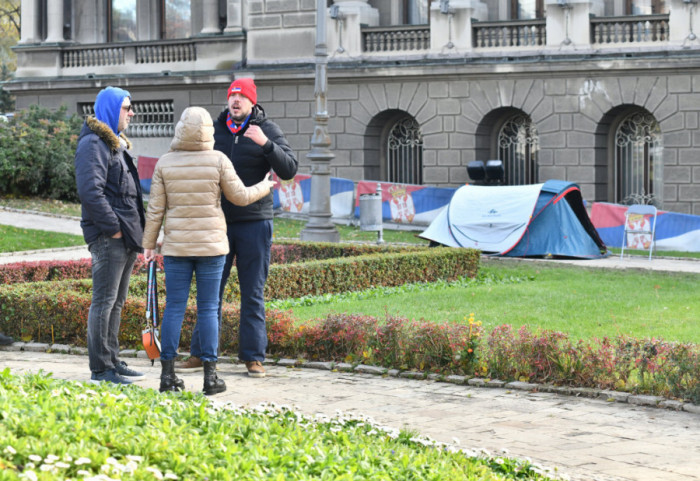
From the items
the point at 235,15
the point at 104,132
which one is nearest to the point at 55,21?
the point at 235,15

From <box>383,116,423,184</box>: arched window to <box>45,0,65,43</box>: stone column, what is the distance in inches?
436

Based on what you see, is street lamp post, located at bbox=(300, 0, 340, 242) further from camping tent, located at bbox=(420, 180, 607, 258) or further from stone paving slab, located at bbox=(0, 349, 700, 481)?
stone paving slab, located at bbox=(0, 349, 700, 481)

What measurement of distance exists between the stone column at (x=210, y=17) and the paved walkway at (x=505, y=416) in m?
24.9

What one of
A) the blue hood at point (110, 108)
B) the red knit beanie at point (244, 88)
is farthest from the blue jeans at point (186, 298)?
the red knit beanie at point (244, 88)

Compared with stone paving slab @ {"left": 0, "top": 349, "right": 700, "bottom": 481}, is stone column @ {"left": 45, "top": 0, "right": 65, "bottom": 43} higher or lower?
higher

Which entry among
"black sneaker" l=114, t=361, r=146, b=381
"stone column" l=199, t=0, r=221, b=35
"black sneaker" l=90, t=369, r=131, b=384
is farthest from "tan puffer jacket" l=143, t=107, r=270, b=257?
"stone column" l=199, t=0, r=221, b=35

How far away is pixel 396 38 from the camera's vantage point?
104ft

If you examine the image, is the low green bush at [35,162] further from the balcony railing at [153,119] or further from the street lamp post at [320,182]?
the street lamp post at [320,182]

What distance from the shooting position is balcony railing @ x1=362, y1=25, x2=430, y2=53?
3127cm

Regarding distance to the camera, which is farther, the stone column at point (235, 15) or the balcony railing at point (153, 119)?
the balcony railing at point (153, 119)

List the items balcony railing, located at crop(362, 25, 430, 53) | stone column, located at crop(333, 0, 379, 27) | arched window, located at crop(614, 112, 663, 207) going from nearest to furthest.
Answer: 1. arched window, located at crop(614, 112, 663, 207)
2. balcony railing, located at crop(362, 25, 430, 53)
3. stone column, located at crop(333, 0, 379, 27)

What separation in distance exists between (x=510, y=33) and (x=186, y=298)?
75.2 ft

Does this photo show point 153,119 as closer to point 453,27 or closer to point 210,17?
point 210,17

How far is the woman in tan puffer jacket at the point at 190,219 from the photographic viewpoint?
8.48 m
